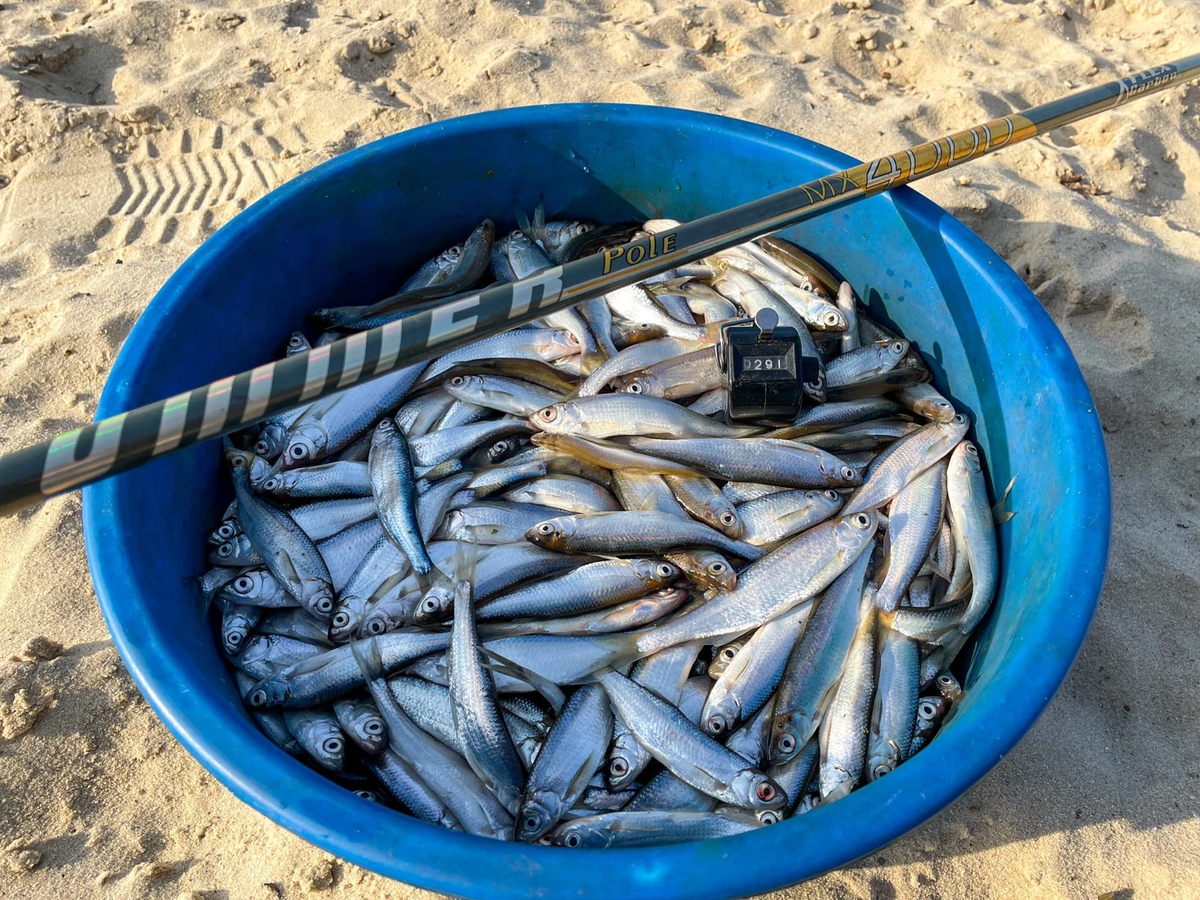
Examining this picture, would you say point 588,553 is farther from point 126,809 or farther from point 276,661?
point 126,809

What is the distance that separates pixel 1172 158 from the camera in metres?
4.25

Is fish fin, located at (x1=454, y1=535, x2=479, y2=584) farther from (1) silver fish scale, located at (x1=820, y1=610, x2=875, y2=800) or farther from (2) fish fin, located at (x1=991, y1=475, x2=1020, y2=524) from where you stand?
(2) fish fin, located at (x1=991, y1=475, x2=1020, y2=524)

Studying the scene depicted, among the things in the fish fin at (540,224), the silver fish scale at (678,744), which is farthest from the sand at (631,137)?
the fish fin at (540,224)

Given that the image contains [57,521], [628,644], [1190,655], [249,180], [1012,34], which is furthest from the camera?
[1012,34]

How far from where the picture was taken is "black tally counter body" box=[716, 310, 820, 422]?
2514 mm

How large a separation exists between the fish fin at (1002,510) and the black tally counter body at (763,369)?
2.18 feet

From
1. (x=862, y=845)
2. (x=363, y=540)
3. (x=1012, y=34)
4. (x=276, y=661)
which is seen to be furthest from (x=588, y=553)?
(x=1012, y=34)

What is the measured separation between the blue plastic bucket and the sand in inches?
22.6

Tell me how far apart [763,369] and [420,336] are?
1214 millimetres

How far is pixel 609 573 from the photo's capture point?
7.77 feet

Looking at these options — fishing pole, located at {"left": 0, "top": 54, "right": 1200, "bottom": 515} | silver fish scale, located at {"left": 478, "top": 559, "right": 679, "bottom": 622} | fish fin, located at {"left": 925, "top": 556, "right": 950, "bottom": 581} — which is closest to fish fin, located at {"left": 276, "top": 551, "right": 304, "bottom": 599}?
silver fish scale, located at {"left": 478, "top": 559, "right": 679, "bottom": 622}

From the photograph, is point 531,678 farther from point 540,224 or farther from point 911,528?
point 540,224

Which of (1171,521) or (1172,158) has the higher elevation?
(1172,158)

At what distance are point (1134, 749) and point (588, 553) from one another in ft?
5.82
